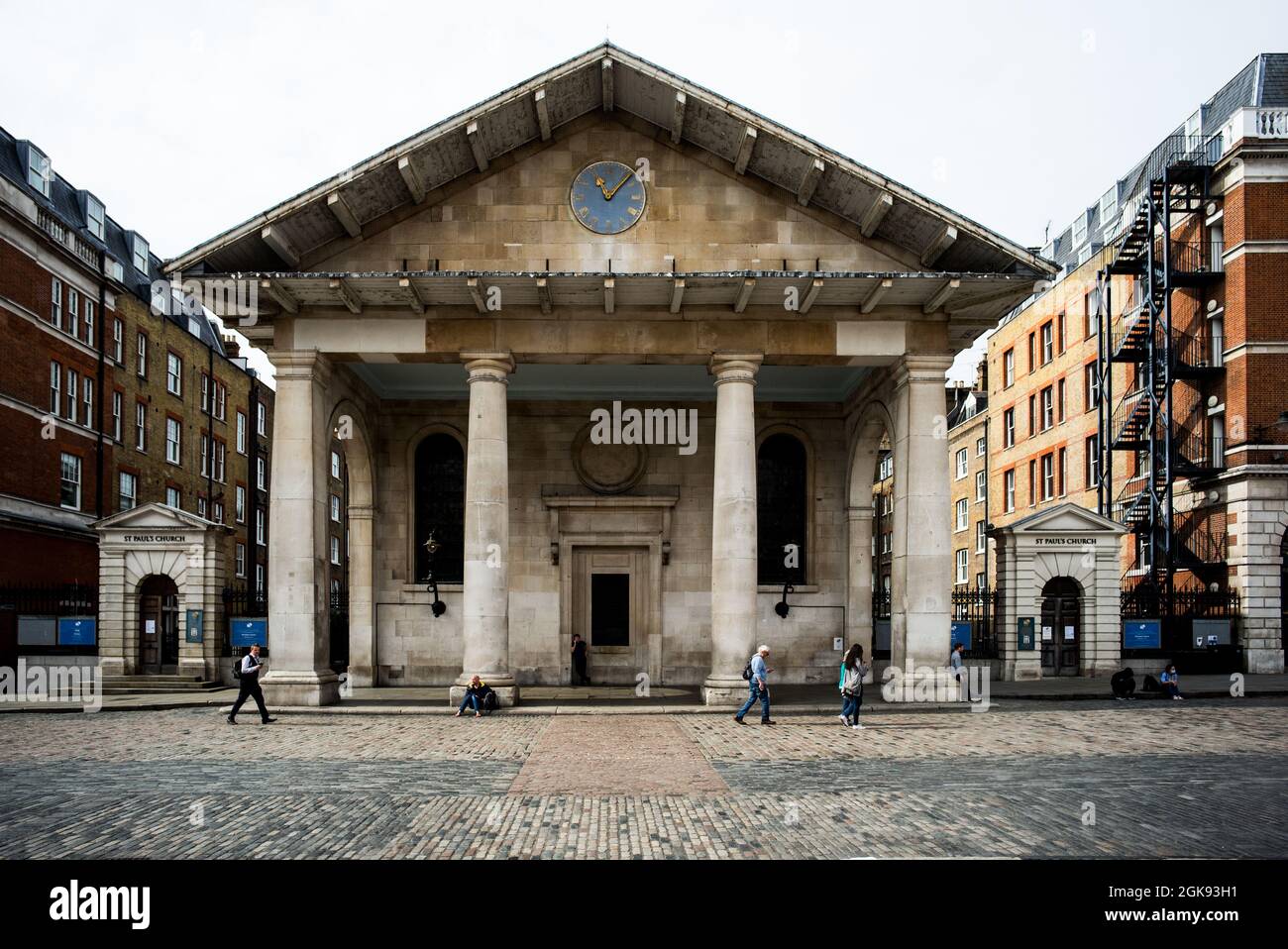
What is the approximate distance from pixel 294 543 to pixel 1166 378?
31090 mm

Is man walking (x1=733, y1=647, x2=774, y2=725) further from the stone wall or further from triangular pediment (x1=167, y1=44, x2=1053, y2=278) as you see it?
the stone wall

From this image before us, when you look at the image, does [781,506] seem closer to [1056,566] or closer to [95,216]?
[1056,566]

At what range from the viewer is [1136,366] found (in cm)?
4509

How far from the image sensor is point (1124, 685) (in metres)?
26.1

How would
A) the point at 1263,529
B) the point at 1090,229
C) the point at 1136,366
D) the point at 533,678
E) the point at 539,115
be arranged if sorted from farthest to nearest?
the point at 1090,229 < the point at 1136,366 < the point at 1263,529 < the point at 533,678 < the point at 539,115

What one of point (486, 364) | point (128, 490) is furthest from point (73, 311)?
Answer: point (486, 364)

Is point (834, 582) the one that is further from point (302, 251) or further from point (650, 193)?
point (302, 251)

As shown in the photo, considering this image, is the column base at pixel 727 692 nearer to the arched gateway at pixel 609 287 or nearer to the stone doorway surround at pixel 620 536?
the arched gateway at pixel 609 287

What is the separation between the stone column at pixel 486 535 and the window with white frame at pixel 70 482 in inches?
1045

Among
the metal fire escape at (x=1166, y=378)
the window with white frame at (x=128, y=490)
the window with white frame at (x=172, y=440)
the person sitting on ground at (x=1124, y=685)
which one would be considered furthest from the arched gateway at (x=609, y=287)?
the window with white frame at (x=172, y=440)

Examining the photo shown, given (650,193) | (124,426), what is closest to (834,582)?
(650,193)

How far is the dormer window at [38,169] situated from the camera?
44562 millimetres

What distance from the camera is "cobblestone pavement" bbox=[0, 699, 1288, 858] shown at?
10.2 meters

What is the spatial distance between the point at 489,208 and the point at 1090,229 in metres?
43.4
